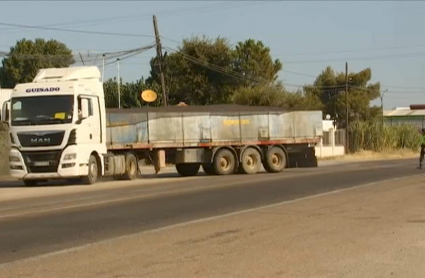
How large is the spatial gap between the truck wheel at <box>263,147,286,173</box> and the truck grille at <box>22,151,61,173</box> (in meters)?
10.00

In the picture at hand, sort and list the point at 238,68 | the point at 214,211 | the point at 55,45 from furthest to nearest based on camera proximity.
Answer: the point at 55,45
the point at 238,68
the point at 214,211

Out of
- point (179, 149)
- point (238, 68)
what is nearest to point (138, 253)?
point (179, 149)

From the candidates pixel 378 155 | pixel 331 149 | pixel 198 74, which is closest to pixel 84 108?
pixel 331 149

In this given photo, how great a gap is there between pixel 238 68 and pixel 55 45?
2155cm

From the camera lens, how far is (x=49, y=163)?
85.4 feet

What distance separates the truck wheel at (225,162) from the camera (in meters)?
31.8

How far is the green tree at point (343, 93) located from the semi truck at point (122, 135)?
5359 cm

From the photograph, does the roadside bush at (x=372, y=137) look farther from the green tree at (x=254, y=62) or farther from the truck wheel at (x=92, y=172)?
the truck wheel at (x=92, y=172)

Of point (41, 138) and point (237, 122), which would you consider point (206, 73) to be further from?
point (41, 138)

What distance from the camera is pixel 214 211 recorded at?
1711cm

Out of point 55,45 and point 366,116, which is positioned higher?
point 55,45

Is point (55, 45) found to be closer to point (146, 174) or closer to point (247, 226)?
point (146, 174)

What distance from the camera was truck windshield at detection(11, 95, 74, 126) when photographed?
2595 cm

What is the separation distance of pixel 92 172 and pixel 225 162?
676 centimetres
